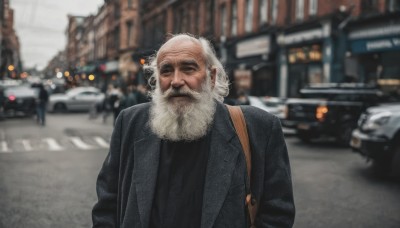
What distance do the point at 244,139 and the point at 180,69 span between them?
19.4 inches

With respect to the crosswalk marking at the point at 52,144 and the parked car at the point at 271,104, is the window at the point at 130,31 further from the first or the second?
the crosswalk marking at the point at 52,144

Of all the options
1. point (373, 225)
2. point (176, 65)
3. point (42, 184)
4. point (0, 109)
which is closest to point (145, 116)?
point (176, 65)

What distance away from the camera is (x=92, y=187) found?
25.6ft

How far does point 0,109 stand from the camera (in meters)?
24.6

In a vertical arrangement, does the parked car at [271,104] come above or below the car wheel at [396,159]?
above

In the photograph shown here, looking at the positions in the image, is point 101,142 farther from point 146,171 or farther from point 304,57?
point 304,57

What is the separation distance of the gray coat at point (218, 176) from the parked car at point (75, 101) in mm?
26404

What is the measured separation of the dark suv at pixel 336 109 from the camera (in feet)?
43.9

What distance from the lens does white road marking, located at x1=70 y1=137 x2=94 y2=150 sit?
1318 centimetres

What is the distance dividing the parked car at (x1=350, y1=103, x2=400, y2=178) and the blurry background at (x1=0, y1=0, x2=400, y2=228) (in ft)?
0.07

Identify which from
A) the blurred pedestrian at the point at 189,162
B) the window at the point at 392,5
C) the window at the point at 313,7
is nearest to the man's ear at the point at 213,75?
the blurred pedestrian at the point at 189,162

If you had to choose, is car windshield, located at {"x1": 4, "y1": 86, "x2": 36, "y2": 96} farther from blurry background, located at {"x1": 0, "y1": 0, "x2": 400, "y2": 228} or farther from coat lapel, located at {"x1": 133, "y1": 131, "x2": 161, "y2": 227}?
coat lapel, located at {"x1": 133, "y1": 131, "x2": 161, "y2": 227}

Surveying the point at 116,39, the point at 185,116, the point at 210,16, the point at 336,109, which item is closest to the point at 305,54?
the point at 336,109

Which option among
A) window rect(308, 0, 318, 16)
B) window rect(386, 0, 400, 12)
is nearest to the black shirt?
window rect(386, 0, 400, 12)
